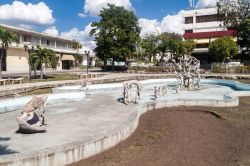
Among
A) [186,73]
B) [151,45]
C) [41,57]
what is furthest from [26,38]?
[186,73]

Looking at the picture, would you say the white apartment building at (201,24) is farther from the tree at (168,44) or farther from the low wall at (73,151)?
the low wall at (73,151)

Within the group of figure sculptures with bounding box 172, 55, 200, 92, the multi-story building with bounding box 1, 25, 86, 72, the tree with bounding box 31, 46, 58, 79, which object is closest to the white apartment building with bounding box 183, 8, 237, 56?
the multi-story building with bounding box 1, 25, 86, 72

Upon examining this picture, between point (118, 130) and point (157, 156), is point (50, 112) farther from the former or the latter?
point (157, 156)

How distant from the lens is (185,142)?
32.8 feet

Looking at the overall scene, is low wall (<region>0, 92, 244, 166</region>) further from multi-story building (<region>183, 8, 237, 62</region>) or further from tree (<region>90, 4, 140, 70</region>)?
multi-story building (<region>183, 8, 237, 62</region>)

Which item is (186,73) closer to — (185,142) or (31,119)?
(185,142)

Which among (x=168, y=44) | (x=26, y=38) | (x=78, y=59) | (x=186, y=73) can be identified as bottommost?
(x=186, y=73)

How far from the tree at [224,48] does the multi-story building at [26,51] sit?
101 feet

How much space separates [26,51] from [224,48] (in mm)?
33402

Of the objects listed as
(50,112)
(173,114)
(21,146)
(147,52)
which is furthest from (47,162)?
(147,52)

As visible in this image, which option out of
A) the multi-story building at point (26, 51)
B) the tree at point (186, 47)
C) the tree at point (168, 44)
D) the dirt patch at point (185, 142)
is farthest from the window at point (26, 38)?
the dirt patch at point (185, 142)

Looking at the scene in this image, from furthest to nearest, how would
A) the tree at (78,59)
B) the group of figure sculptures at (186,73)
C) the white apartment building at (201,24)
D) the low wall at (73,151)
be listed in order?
the tree at (78,59) < the white apartment building at (201,24) < the group of figure sculptures at (186,73) < the low wall at (73,151)

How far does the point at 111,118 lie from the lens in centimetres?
1202

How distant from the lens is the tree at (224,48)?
54.4m
